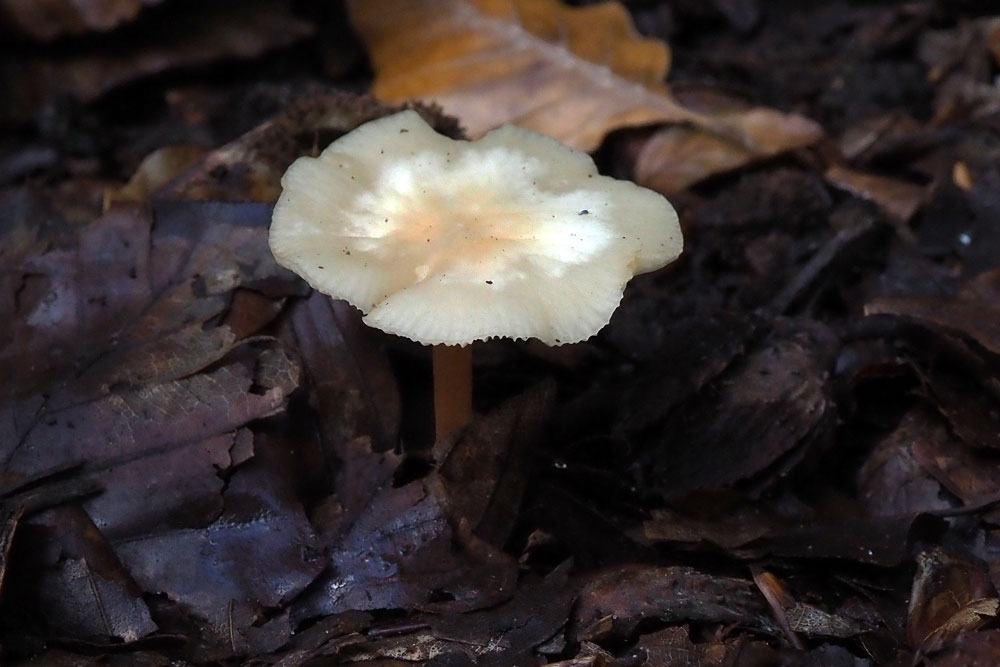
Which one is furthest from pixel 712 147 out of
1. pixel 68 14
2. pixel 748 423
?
pixel 68 14

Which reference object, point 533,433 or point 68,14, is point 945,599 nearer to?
point 533,433

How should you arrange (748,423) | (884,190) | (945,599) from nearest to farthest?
(945,599) < (748,423) < (884,190)

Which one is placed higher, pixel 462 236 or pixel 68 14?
pixel 462 236

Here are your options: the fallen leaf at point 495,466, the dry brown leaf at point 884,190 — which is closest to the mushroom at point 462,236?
the fallen leaf at point 495,466

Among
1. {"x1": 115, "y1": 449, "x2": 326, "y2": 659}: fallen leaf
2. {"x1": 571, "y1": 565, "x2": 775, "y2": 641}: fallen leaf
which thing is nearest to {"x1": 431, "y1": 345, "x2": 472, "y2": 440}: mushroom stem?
{"x1": 115, "y1": 449, "x2": 326, "y2": 659}: fallen leaf

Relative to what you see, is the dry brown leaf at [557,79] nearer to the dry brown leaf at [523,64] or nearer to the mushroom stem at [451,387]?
the dry brown leaf at [523,64]

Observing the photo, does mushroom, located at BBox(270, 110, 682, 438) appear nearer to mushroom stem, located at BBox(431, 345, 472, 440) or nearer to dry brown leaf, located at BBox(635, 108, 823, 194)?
mushroom stem, located at BBox(431, 345, 472, 440)
